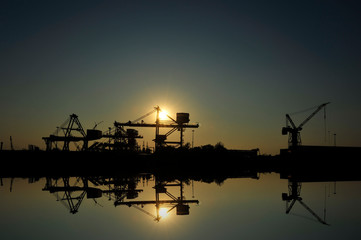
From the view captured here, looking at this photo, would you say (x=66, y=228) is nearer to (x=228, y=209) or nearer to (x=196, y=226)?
(x=196, y=226)

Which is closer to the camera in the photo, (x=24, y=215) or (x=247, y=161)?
(x=24, y=215)

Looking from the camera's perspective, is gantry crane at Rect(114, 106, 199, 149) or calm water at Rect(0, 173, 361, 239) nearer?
calm water at Rect(0, 173, 361, 239)

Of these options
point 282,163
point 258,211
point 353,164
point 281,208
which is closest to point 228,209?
point 258,211

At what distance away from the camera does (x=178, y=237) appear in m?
7.34

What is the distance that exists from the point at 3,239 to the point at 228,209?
306 inches

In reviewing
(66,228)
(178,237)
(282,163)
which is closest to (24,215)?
(66,228)

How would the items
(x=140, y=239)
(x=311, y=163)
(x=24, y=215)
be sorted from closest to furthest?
(x=140, y=239) < (x=24, y=215) < (x=311, y=163)

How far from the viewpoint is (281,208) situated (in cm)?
1220

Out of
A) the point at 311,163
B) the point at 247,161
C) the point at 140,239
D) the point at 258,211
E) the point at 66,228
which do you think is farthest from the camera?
the point at 311,163

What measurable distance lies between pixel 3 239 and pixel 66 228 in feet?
5.59

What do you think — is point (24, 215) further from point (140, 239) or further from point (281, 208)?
point (281, 208)

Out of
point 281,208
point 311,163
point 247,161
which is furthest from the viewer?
point 311,163

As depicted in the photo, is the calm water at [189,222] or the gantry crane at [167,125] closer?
the calm water at [189,222]

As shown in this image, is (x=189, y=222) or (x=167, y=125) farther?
(x=167, y=125)
